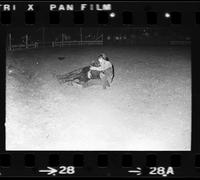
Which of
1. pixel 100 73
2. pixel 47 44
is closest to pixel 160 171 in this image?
pixel 100 73

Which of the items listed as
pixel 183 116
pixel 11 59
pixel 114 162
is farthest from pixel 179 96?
pixel 11 59

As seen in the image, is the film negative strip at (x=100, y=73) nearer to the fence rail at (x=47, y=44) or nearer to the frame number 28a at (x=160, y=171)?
the fence rail at (x=47, y=44)

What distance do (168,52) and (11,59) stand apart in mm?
980

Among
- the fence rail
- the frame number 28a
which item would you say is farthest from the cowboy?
the frame number 28a

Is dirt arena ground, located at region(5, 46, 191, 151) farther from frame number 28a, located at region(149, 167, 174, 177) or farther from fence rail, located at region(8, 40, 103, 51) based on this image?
frame number 28a, located at region(149, 167, 174, 177)

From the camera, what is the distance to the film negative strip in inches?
293

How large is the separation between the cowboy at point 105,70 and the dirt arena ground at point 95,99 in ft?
0.10

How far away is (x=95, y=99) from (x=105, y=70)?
0.19 metres

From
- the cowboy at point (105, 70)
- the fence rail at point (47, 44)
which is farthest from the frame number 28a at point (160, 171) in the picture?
the fence rail at point (47, 44)

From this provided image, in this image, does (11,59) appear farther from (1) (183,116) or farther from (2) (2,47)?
(1) (183,116)

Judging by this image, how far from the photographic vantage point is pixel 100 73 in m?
7.47

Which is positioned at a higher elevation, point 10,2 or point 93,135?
point 10,2

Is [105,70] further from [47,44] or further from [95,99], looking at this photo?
[47,44]

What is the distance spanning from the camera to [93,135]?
7.46 m
